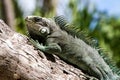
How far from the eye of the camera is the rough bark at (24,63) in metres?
4.36

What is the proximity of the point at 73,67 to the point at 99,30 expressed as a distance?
4.37 meters

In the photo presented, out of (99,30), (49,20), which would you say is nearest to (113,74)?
(49,20)

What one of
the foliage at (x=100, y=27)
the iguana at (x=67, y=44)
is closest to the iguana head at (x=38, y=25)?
the iguana at (x=67, y=44)

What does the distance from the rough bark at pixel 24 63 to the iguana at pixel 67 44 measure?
0.81 feet

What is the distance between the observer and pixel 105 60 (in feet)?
17.0

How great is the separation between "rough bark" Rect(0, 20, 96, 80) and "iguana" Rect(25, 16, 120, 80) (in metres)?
0.25

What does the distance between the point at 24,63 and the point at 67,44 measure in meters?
0.75

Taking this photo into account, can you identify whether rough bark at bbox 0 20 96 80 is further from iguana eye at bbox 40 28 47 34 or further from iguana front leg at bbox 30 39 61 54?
iguana eye at bbox 40 28 47 34

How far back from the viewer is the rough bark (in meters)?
4.36

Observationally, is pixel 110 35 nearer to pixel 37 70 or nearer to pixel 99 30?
pixel 99 30

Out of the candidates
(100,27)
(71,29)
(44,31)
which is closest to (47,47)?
(44,31)

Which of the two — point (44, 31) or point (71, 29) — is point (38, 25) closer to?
point (44, 31)

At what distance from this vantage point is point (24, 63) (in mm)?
4426

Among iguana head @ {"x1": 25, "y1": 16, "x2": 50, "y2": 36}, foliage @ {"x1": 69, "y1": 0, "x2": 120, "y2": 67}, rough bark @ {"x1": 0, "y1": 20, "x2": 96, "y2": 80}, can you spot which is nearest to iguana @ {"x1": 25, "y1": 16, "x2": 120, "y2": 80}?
iguana head @ {"x1": 25, "y1": 16, "x2": 50, "y2": 36}
